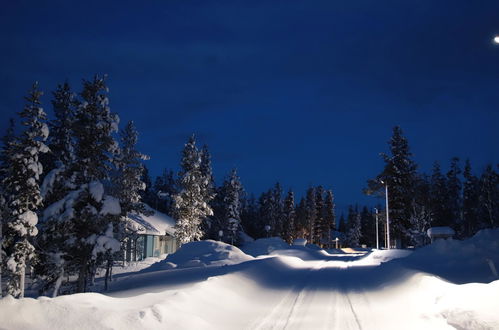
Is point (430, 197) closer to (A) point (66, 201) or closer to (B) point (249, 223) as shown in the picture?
(B) point (249, 223)

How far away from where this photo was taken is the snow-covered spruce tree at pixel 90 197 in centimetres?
2016

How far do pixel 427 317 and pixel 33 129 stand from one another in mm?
20210

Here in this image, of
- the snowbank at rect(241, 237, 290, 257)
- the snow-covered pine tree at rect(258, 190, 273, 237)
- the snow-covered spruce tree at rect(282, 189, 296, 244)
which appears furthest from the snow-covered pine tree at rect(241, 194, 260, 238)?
the snowbank at rect(241, 237, 290, 257)

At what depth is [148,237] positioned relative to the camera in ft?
162

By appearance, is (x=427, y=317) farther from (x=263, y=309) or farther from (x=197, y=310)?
(x=197, y=310)

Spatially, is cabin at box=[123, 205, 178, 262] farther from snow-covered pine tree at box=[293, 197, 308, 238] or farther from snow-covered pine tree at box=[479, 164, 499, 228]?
snow-covered pine tree at box=[293, 197, 308, 238]

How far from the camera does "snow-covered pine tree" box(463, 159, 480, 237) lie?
2771 inches

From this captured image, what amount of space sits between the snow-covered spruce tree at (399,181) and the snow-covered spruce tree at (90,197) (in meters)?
35.5

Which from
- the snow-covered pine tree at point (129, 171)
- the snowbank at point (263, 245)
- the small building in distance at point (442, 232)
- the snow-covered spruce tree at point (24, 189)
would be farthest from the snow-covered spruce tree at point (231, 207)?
the snow-covered spruce tree at point (24, 189)

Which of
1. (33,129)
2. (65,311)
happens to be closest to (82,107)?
(33,129)

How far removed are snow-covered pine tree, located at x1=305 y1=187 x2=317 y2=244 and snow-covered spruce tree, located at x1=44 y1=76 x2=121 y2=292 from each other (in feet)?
→ 253

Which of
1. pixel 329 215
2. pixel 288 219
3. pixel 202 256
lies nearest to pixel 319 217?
pixel 329 215

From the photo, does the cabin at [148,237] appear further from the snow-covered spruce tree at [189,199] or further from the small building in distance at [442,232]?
the small building in distance at [442,232]

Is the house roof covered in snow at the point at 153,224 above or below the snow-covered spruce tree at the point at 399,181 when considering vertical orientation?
below
